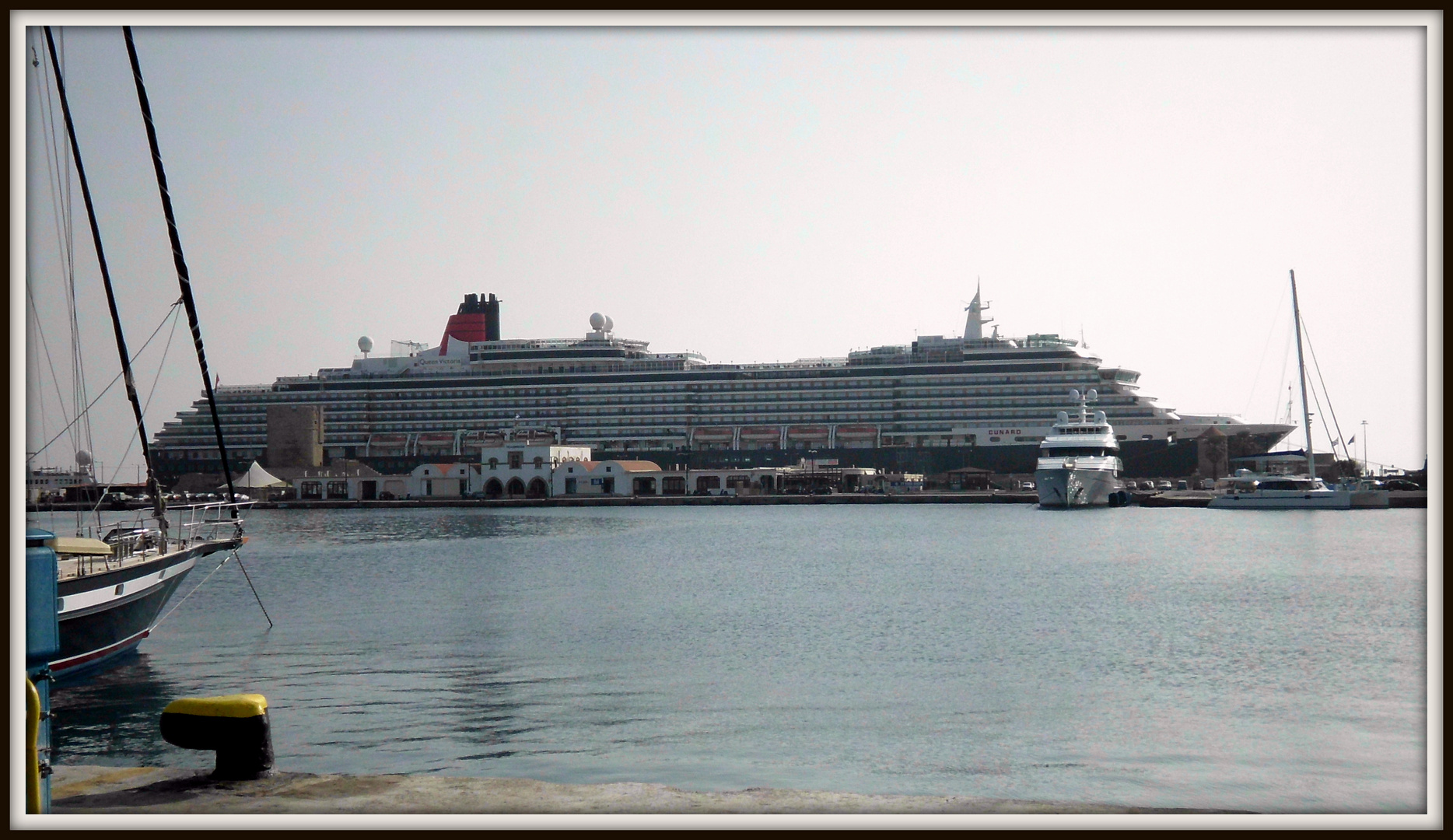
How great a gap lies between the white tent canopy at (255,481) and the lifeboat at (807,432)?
129ft

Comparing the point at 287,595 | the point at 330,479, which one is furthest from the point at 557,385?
the point at 287,595

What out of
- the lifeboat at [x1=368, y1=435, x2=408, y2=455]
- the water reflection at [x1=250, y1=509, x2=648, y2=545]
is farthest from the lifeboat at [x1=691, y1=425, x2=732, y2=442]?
the lifeboat at [x1=368, y1=435, x2=408, y2=455]

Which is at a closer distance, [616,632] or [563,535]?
[616,632]

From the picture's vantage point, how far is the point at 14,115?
23.5ft

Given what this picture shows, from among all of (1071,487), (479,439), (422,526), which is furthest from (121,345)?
(479,439)

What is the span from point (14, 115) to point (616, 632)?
52.3 feet

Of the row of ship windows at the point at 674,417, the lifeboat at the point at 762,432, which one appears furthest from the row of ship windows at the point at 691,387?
the lifeboat at the point at 762,432

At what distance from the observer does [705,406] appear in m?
96.1

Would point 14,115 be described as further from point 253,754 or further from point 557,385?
point 557,385

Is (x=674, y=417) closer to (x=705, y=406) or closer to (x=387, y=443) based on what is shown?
(x=705, y=406)

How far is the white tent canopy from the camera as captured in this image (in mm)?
84125

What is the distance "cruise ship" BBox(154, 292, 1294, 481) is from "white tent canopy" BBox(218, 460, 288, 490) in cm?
1063

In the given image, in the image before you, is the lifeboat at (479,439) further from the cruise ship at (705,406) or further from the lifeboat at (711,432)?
the lifeboat at (711,432)

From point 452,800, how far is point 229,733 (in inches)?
85.0
